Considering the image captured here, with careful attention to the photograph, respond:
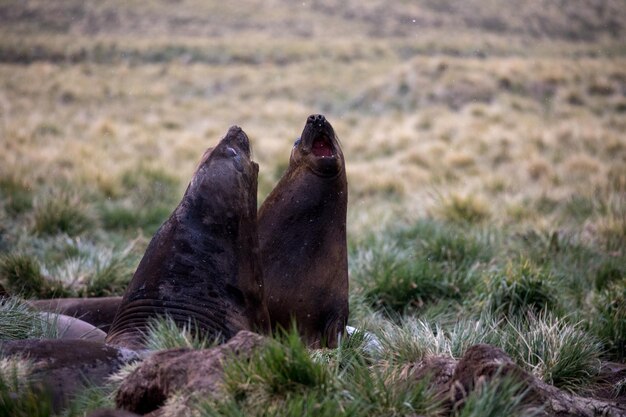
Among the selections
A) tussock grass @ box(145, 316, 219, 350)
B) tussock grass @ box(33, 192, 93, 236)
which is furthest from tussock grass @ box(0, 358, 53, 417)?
tussock grass @ box(33, 192, 93, 236)

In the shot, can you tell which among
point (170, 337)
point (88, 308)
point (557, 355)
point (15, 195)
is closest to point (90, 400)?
point (170, 337)

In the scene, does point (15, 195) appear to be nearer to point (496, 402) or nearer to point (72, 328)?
point (72, 328)

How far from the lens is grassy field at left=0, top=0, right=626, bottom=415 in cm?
547

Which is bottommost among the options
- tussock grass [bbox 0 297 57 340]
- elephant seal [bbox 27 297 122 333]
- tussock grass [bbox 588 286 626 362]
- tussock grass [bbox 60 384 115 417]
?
tussock grass [bbox 588 286 626 362]

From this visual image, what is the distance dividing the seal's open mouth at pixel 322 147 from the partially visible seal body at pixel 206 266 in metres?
0.67

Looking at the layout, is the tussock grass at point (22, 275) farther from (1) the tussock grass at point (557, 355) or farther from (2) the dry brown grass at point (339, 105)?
(2) the dry brown grass at point (339, 105)

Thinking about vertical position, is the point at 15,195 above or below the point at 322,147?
below

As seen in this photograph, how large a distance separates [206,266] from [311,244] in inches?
31.6

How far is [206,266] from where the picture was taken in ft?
12.2

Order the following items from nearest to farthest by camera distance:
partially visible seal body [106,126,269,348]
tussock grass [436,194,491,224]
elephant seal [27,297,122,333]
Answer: partially visible seal body [106,126,269,348]
elephant seal [27,297,122,333]
tussock grass [436,194,491,224]

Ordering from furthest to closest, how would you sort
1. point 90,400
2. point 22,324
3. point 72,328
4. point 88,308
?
point 88,308 → point 72,328 → point 22,324 → point 90,400

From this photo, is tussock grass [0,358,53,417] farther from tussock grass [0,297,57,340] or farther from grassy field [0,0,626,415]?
tussock grass [0,297,57,340]

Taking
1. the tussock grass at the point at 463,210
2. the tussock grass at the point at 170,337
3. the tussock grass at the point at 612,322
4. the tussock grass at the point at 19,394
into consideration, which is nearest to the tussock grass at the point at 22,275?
the tussock grass at the point at 170,337

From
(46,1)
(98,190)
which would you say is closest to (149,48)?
(46,1)
